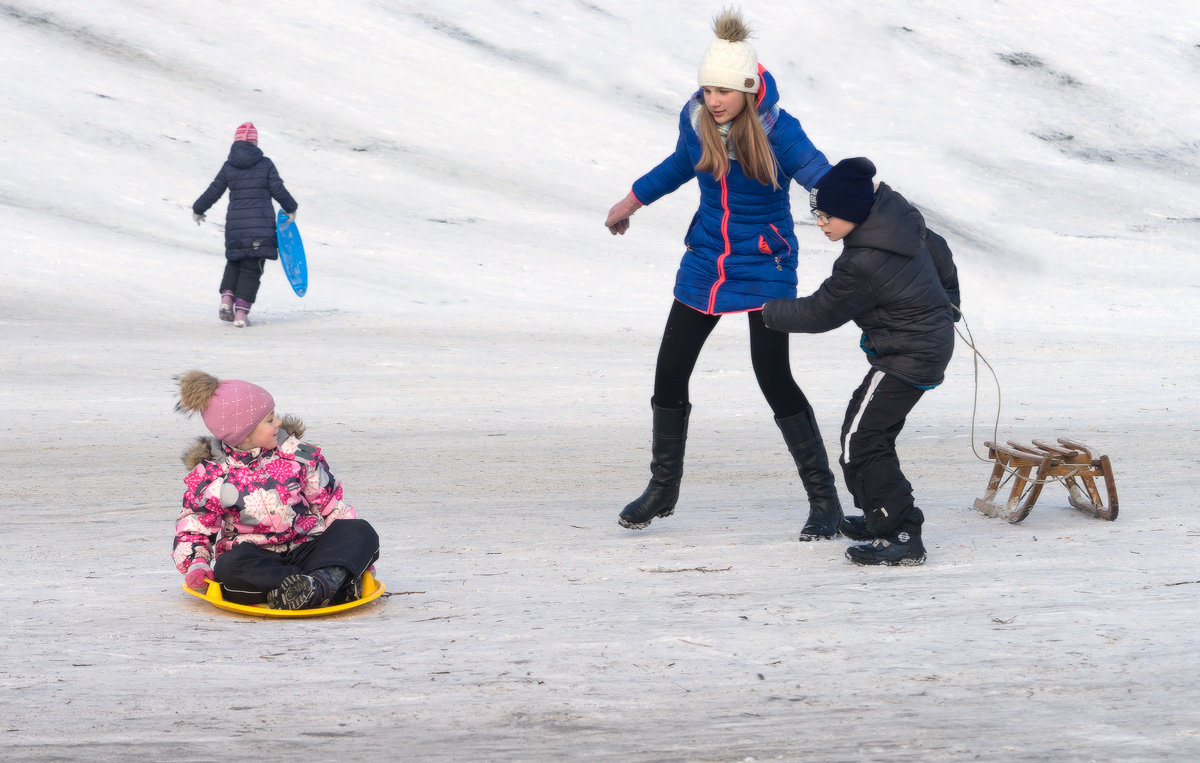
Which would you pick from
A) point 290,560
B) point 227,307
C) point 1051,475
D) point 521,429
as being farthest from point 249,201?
point 1051,475

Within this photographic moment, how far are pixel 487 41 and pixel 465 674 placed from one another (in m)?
28.8

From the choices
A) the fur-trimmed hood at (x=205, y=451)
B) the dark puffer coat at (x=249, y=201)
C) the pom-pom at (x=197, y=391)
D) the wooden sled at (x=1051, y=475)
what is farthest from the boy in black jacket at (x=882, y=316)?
the dark puffer coat at (x=249, y=201)

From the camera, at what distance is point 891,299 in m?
4.44

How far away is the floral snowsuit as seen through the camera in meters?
4.06

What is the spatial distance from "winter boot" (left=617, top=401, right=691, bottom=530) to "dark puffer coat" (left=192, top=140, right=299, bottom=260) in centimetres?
813

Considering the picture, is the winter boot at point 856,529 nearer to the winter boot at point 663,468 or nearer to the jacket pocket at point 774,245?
the winter boot at point 663,468

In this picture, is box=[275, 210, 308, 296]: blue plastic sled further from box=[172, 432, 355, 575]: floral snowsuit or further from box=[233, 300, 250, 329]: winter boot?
box=[172, 432, 355, 575]: floral snowsuit

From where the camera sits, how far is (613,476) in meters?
6.89

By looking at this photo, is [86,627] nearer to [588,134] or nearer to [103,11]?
[588,134]

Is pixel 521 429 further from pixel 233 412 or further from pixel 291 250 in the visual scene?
pixel 291 250

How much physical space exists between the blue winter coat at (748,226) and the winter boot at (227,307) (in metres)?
8.65

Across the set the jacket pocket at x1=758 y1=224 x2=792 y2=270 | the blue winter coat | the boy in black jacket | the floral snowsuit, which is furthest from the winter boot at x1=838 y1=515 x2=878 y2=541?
the floral snowsuit

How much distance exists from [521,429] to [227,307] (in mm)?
5487

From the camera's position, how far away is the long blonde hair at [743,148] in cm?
464
